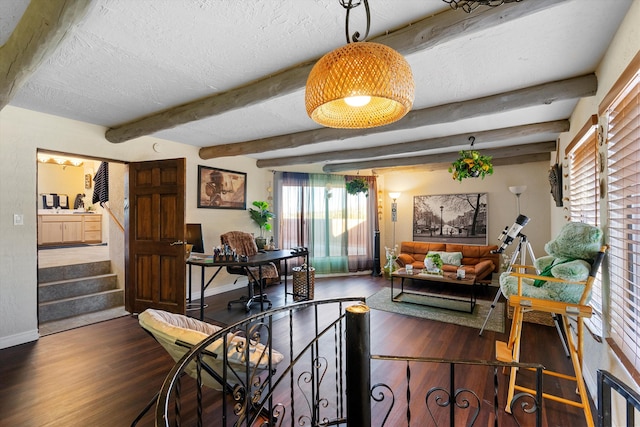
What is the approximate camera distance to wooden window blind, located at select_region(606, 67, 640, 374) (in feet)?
4.91

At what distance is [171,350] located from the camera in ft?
6.21

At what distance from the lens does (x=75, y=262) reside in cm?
445

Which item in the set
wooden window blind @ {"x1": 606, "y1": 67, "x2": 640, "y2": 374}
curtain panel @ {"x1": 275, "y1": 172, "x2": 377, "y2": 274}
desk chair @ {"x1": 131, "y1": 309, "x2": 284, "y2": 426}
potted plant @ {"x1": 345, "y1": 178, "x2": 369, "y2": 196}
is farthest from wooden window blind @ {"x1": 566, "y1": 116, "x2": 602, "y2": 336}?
curtain panel @ {"x1": 275, "y1": 172, "x2": 377, "y2": 274}

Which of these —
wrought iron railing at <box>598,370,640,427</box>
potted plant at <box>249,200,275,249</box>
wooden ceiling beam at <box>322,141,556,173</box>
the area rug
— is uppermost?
wooden ceiling beam at <box>322,141,556,173</box>

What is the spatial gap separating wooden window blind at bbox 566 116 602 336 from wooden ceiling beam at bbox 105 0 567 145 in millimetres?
1326

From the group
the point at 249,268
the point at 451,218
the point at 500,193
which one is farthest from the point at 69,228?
the point at 500,193

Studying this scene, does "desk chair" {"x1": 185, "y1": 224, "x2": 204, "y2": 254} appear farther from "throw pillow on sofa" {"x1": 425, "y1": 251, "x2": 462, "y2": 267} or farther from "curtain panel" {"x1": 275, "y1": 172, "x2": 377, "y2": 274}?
"throw pillow on sofa" {"x1": 425, "y1": 251, "x2": 462, "y2": 267}

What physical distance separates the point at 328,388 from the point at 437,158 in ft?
13.6

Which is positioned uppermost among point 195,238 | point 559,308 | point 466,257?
point 195,238

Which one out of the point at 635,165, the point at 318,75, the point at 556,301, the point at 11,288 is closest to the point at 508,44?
the point at 635,165

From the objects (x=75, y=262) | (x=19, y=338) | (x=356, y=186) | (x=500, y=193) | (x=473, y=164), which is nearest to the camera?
(x=19, y=338)

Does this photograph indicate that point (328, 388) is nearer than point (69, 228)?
Yes

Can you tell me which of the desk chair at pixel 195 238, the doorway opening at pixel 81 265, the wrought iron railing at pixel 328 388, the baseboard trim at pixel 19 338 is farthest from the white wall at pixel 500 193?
the baseboard trim at pixel 19 338

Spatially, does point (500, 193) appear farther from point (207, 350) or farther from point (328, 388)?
point (207, 350)
